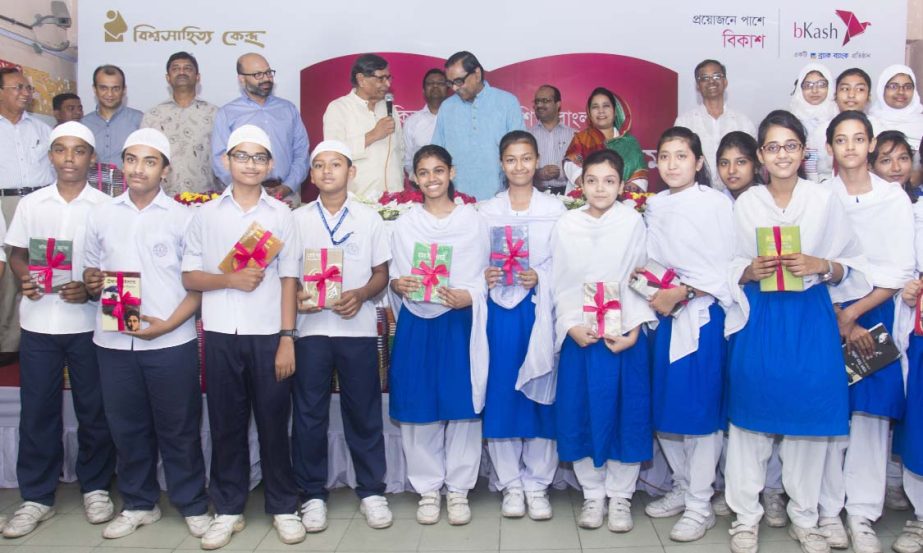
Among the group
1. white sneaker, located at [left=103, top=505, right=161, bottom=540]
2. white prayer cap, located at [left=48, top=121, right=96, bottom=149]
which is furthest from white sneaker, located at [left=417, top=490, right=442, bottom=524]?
white prayer cap, located at [left=48, top=121, right=96, bottom=149]

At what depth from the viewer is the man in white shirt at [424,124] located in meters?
5.81

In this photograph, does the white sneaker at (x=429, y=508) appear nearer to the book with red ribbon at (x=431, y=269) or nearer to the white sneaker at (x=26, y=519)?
the book with red ribbon at (x=431, y=269)

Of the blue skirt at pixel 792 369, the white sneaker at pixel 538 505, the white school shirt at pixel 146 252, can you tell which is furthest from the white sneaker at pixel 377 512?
the blue skirt at pixel 792 369

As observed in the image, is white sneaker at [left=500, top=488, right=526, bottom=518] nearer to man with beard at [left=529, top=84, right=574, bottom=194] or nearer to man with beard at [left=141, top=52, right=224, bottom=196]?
man with beard at [left=529, top=84, right=574, bottom=194]

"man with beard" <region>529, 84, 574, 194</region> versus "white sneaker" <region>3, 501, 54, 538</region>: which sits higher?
"man with beard" <region>529, 84, 574, 194</region>

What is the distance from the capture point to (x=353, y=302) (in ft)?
11.4

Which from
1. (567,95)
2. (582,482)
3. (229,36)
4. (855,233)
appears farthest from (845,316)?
(229,36)

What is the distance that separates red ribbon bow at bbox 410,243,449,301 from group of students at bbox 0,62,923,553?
0.01 m

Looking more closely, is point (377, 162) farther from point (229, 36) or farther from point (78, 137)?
point (229, 36)

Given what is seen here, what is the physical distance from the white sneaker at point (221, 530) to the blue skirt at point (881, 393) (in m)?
2.82

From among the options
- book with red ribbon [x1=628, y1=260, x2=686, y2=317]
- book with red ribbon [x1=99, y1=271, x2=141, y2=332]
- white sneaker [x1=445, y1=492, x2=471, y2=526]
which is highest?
book with red ribbon [x1=628, y1=260, x2=686, y2=317]

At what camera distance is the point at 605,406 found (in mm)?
3426

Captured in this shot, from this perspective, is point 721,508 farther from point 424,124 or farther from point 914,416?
point 424,124

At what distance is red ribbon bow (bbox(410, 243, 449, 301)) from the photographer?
3486 millimetres
